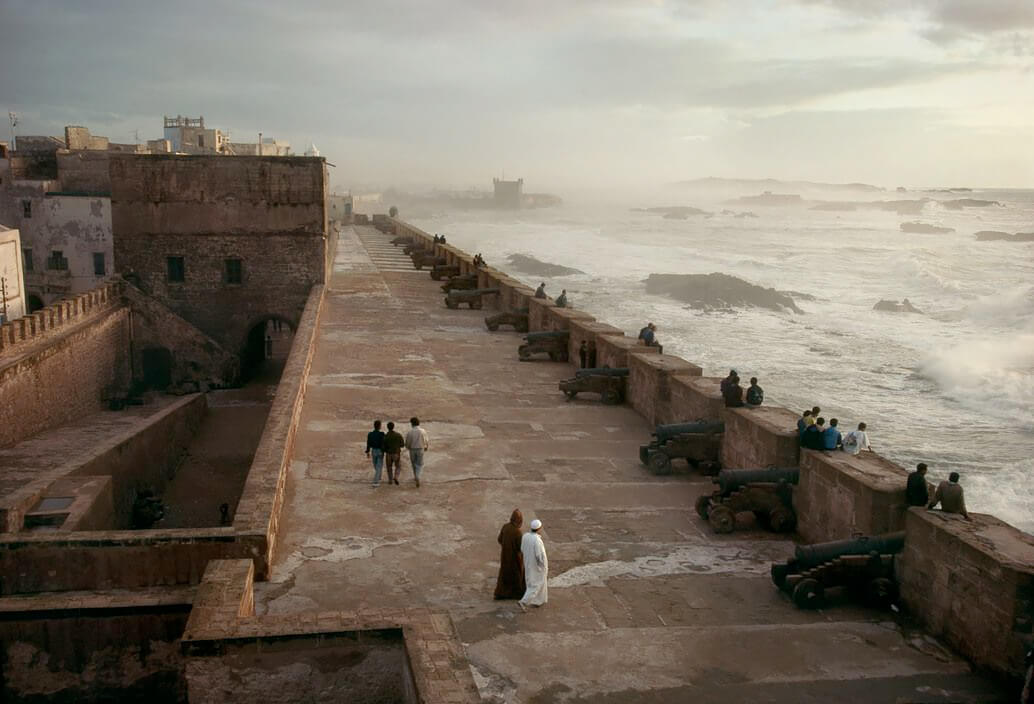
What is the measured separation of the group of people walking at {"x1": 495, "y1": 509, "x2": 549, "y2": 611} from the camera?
24.3ft

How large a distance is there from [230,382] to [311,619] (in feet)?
74.9

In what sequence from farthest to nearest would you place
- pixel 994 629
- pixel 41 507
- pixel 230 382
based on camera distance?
pixel 230 382
pixel 41 507
pixel 994 629

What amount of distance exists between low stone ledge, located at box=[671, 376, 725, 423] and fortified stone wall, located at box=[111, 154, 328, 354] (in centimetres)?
1802

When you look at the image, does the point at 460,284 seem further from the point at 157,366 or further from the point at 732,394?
the point at 732,394

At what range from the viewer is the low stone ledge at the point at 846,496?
26.1 ft

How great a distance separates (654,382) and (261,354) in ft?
68.6

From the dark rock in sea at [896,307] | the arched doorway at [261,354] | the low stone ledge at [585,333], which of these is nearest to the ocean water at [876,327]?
the dark rock in sea at [896,307]

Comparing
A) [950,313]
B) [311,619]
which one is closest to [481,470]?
[311,619]

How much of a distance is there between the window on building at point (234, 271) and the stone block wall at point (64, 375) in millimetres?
3145

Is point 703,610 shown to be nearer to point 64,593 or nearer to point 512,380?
point 64,593

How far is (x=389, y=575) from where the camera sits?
8188mm

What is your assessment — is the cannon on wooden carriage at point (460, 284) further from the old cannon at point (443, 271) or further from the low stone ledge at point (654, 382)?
the low stone ledge at point (654, 382)

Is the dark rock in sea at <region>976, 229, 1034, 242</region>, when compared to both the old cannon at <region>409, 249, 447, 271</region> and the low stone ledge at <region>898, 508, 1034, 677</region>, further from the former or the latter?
the low stone ledge at <region>898, 508, 1034, 677</region>

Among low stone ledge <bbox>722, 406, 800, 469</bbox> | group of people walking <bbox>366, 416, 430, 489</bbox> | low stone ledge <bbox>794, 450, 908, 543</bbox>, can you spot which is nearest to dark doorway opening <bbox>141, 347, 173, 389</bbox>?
group of people walking <bbox>366, 416, 430, 489</bbox>
